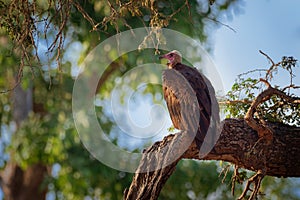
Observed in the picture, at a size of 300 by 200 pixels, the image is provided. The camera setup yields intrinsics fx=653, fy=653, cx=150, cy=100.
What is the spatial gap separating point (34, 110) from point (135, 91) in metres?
1.88

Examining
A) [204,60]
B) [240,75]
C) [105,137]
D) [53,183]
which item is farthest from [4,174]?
[240,75]

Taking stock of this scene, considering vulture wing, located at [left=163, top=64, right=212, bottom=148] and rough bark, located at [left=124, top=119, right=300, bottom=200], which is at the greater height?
vulture wing, located at [left=163, top=64, right=212, bottom=148]

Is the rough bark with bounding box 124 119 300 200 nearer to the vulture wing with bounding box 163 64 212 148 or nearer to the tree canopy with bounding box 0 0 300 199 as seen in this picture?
the vulture wing with bounding box 163 64 212 148

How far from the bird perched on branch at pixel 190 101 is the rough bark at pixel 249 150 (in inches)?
3.2

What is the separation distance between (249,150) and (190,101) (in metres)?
0.40

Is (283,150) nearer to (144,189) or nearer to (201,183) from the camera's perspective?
(144,189)

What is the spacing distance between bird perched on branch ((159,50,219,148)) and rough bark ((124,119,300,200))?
3.2 inches

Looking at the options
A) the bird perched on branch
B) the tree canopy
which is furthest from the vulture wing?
the tree canopy

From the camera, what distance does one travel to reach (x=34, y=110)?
357 inches

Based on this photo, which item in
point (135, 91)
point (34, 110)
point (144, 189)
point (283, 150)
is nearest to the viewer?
point (144, 189)

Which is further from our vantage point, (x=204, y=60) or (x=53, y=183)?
(x=53, y=183)

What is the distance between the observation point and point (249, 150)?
3426 mm

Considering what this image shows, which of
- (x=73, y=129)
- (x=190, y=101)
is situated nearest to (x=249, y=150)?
(x=190, y=101)

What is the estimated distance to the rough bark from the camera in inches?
133
